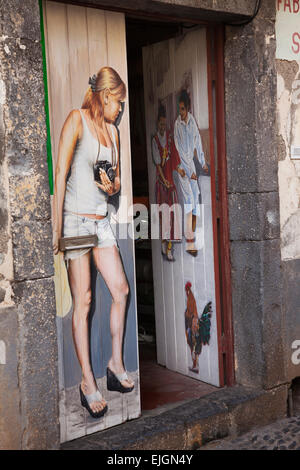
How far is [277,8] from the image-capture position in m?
4.46

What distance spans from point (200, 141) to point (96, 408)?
77.5 inches

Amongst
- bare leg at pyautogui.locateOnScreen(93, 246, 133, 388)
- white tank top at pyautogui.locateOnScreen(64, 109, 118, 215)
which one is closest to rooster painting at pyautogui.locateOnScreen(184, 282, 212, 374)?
bare leg at pyautogui.locateOnScreen(93, 246, 133, 388)

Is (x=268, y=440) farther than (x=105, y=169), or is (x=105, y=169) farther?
(x=268, y=440)

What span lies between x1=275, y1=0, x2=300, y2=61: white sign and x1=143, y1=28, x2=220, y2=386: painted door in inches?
20.5

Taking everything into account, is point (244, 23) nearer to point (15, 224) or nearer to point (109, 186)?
point (109, 186)

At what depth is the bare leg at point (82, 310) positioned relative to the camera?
378 centimetres

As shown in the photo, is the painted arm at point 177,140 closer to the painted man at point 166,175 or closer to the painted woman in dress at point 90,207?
the painted man at point 166,175

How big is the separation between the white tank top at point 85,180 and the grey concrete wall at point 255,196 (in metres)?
1.05

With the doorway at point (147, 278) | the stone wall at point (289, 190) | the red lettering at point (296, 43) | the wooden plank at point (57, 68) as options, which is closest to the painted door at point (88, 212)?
the wooden plank at point (57, 68)

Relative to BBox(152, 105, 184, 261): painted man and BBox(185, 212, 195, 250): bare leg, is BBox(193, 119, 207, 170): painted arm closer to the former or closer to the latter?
BBox(152, 105, 184, 261): painted man

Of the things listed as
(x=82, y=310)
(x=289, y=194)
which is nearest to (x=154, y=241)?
(x=289, y=194)

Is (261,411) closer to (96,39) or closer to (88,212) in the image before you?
(88,212)

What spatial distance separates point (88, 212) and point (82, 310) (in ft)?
1.91

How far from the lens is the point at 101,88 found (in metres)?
3.85
